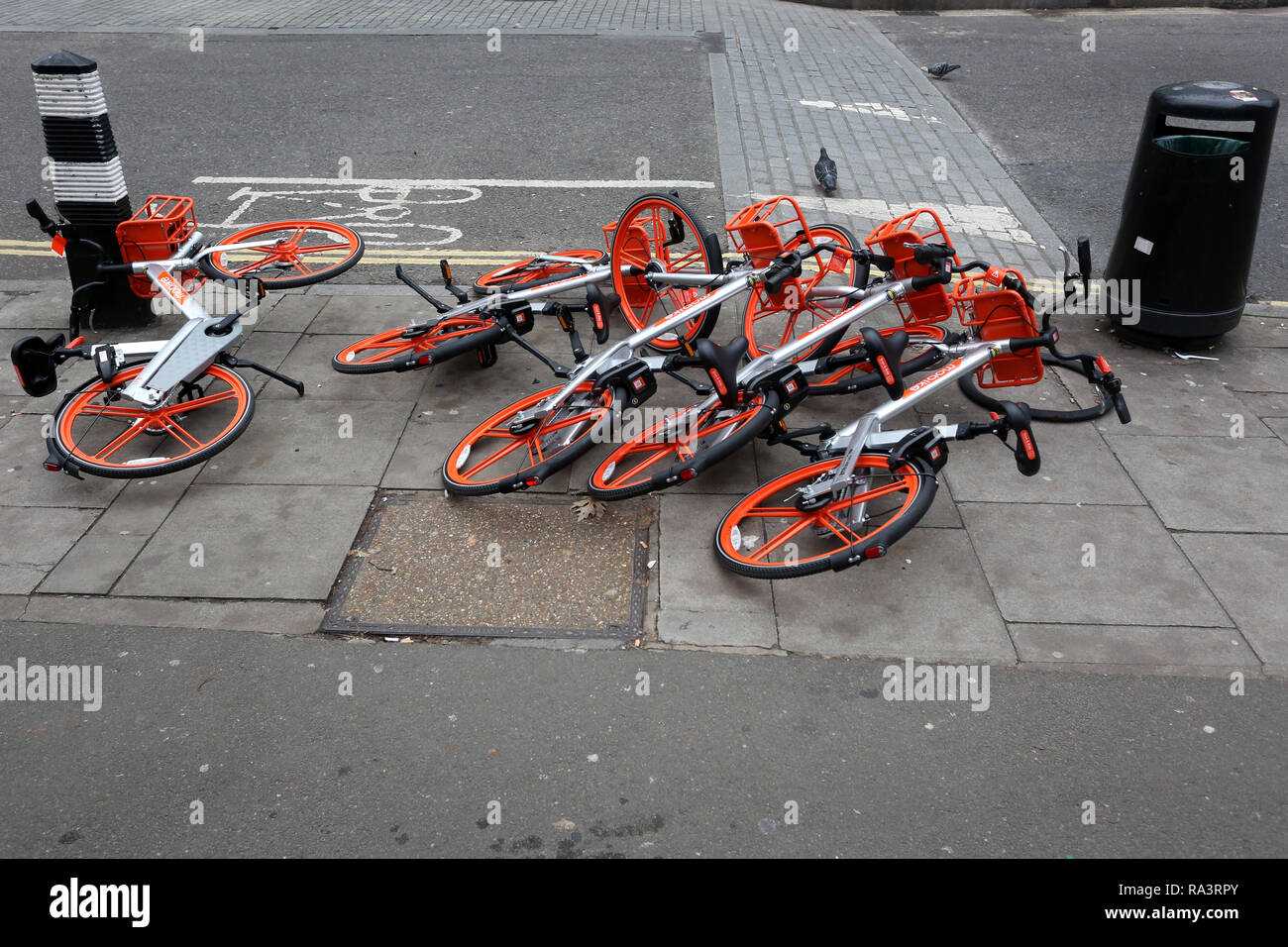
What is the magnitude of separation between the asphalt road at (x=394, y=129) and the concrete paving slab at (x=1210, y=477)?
4.22 metres

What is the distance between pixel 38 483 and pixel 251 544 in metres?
1.34

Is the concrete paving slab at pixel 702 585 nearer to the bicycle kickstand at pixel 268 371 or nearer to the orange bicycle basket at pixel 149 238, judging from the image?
the bicycle kickstand at pixel 268 371

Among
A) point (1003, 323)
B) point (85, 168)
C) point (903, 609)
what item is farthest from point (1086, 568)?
point (85, 168)

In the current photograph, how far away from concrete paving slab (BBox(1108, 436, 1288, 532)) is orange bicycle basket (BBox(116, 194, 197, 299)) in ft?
19.1

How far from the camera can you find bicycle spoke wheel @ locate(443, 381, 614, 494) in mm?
5105

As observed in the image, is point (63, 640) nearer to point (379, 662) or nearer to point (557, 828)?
point (379, 662)

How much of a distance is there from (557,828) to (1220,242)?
5.36 meters

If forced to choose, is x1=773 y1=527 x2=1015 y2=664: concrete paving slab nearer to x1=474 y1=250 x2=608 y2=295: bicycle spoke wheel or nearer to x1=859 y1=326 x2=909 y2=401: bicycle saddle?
x1=859 y1=326 x2=909 y2=401: bicycle saddle

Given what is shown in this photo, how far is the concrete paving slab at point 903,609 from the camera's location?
4219 millimetres

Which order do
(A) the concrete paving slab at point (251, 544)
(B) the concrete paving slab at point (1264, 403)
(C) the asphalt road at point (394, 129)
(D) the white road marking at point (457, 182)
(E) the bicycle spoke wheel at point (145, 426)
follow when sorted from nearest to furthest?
(A) the concrete paving slab at point (251, 544) → (E) the bicycle spoke wheel at point (145, 426) → (B) the concrete paving slab at point (1264, 403) → (C) the asphalt road at point (394, 129) → (D) the white road marking at point (457, 182)

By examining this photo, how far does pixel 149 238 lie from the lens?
664 cm

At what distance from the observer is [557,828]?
347 centimetres

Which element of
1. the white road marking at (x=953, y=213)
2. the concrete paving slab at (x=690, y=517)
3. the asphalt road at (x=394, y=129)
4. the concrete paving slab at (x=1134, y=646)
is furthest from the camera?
the asphalt road at (x=394, y=129)

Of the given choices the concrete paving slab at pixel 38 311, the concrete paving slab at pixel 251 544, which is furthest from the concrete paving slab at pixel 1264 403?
the concrete paving slab at pixel 38 311
